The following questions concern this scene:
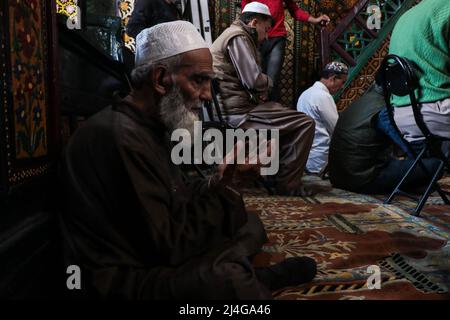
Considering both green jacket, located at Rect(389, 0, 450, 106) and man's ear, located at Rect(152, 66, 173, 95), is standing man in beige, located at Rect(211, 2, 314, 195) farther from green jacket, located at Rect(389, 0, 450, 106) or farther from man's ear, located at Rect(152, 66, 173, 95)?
man's ear, located at Rect(152, 66, 173, 95)

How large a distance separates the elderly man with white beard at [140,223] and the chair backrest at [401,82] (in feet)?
5.77

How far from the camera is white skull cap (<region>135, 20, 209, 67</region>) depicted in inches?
58.9

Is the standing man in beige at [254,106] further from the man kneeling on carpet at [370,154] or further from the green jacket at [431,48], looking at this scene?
the green jacket at [431,48]

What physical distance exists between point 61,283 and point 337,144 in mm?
2827

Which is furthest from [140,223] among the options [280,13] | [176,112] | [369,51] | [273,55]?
A: [369,51]

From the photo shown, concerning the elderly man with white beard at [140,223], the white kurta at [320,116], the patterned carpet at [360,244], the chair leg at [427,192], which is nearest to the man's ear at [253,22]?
the white kurta at [320,116]

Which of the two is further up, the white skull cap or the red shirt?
the red shirt

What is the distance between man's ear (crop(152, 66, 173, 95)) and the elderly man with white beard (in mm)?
102

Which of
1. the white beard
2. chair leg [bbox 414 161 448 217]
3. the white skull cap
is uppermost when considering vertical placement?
the white skull cap

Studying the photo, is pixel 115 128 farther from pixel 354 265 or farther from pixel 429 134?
pixel 429 134

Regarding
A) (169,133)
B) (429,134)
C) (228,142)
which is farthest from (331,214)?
(169,133)

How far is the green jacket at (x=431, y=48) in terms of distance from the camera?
250 cm

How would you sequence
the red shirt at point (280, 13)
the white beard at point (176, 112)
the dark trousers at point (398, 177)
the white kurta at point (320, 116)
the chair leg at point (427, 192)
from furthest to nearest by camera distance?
1. the red shirt at point (280, 13)
2. the white kurta at point (320, 116)
3. the dark trousers at point (398, 177)
4. the chair leg at point (427, 192)
5. the white beard at point (176, 112)

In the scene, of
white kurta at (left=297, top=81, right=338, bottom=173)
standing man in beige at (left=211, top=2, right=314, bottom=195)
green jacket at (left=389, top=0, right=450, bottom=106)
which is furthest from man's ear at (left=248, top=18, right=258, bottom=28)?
green jacket at (left=389, top=0, right=450, bottom=106)
